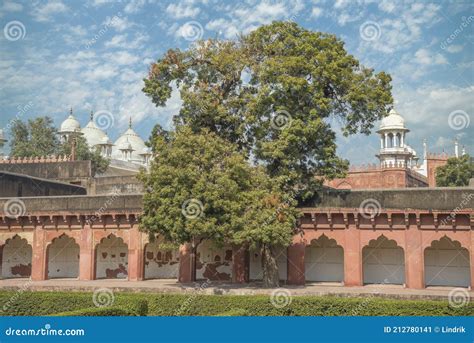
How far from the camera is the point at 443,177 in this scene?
4769cm

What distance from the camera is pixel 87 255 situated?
29.0m

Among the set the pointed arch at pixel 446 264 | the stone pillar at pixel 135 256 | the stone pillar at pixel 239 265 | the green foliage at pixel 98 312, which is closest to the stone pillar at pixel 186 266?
the stone pillar at pixel 239 265

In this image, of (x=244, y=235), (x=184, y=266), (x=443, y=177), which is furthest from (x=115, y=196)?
(x=443, y=177)

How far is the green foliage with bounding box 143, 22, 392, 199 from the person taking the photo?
24.7 m

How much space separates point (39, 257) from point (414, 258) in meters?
18.0

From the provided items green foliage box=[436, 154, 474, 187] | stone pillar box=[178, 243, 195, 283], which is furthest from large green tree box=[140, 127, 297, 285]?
green foliage box=[436, 154, 474, 187]

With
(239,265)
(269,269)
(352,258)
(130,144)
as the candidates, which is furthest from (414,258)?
(130,144)

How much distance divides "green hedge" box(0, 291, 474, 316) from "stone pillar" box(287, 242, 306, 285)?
7.50 m

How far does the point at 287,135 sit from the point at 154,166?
5599 millimetres

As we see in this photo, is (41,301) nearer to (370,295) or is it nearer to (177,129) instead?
(177,129)

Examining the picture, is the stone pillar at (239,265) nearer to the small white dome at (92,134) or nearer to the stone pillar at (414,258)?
the stone pillar at (414,258)

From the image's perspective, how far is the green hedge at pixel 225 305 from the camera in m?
17.0

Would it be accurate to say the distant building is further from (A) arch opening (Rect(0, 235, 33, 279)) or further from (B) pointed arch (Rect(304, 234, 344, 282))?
(A) arch opening (Rect(0, 235, 33, 279))

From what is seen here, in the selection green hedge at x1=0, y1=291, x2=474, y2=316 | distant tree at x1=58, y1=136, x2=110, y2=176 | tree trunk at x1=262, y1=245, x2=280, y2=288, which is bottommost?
green hedge at x1=0, y1=291, x2=474, y2=316
